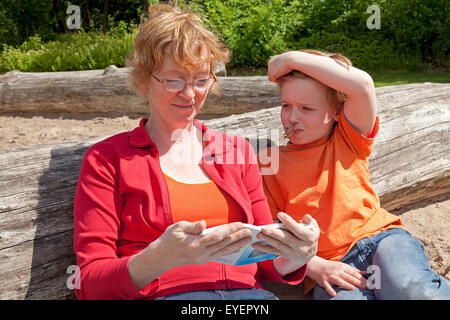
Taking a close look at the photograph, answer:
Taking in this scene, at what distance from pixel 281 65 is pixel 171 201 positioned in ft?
3.18

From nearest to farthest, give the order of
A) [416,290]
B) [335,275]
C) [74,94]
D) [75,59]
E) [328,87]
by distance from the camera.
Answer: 1. [416,290]
2. [335,275]
3. [328,87]
4. [74,94]
5. [75,59]

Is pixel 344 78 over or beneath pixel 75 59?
over

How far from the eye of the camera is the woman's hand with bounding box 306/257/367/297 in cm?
218

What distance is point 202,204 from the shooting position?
6.38 feet

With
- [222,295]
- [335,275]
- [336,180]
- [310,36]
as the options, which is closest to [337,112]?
[336,180]

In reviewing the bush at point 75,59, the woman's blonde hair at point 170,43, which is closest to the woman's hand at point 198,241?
the woman's blonde hair at point 170,43

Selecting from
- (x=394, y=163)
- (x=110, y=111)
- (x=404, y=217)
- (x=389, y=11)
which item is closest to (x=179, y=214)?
(x=394, y=163)

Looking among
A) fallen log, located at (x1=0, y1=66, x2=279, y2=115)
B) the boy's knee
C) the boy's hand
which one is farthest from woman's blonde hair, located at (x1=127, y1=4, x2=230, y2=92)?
fallen log, located at (x1=0, y1=66, x2=279, y2=115)

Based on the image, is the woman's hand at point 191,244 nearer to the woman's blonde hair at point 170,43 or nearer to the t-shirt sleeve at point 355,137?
the woman's blonde hair at point 170,43

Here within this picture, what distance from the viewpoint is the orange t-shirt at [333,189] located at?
2.30 meters

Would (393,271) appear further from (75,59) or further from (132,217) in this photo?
(75,59)

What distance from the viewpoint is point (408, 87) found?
3.84 metres

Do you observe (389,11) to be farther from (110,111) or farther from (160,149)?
(160,149)
